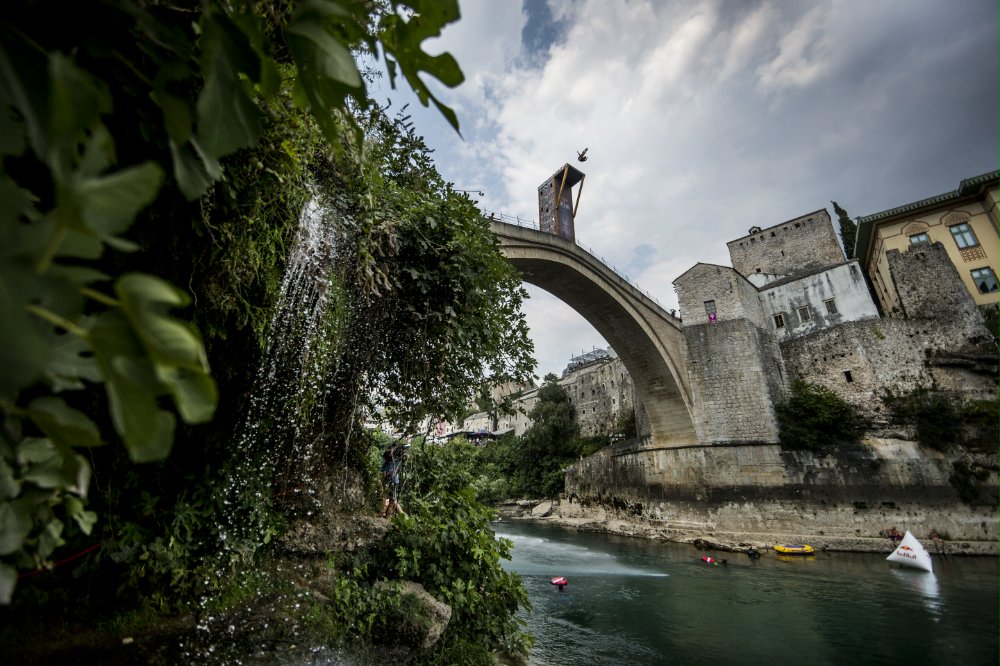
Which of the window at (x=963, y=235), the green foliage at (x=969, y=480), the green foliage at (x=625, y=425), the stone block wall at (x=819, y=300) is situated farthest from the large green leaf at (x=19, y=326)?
the green foliage at (x=625, y=425)

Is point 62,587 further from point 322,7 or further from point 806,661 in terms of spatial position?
point 806,661

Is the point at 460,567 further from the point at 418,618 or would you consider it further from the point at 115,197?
the point at 115,197

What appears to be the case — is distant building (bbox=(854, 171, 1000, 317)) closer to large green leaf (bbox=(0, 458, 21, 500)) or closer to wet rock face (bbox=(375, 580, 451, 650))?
wet rock face (bbox=(375, 580, 451, 650))

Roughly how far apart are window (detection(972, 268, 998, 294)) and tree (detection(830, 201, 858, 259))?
11.0m

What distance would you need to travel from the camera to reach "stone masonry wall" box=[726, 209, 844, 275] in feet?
87.1

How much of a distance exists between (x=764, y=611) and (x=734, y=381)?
1150cm

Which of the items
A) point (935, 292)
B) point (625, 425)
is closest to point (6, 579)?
point (935, 292)

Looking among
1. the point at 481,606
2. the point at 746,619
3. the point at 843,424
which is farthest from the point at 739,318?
the point at 481,606

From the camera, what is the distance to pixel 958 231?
1803 cm

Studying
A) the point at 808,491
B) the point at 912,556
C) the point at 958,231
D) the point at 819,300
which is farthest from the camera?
the point at 819,300

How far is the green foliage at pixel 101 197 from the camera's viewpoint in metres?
0.42

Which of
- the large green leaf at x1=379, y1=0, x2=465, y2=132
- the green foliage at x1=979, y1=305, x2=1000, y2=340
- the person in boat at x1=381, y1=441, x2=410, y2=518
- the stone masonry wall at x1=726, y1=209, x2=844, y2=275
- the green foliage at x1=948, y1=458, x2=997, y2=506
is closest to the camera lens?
the large green leaf at x1=379, y1=0, x2=465, y2=132

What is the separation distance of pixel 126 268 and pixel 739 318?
2066 cm

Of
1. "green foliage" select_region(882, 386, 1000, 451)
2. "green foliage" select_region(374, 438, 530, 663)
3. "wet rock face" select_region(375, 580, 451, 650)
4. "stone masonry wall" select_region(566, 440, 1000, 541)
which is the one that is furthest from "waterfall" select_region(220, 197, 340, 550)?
"green foliage" select_region(882, 386, 1000, 451)
